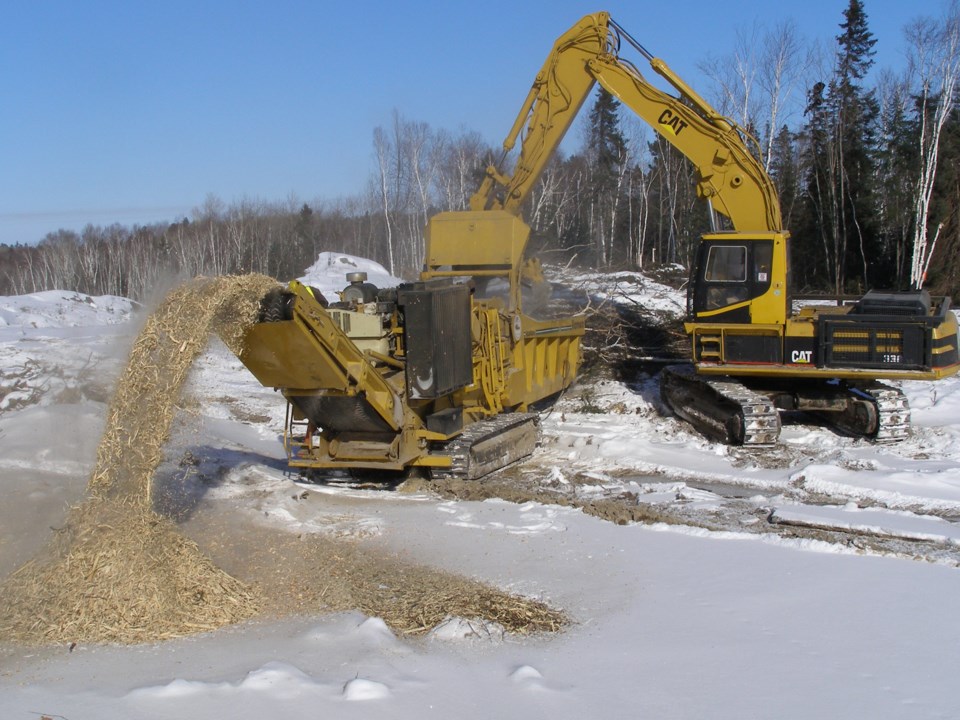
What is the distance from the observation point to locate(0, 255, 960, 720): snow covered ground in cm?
457

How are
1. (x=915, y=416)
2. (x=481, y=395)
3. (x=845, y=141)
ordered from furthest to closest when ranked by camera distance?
(x=845, y=141) → (x=915, y=416) → (x=481, y=395)

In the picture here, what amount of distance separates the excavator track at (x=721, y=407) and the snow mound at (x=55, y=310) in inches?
577

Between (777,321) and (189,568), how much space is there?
8.26 metres

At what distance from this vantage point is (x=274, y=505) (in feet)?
29.0

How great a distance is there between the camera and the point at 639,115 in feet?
41.6

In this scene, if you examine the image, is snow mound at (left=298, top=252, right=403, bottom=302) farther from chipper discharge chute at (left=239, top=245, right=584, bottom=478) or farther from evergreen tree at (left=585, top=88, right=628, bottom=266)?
chipper discharge chute at (left=239, top=245, right=584, bottom=478)

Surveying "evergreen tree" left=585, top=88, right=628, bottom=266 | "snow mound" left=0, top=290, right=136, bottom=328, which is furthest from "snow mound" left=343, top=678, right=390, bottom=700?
"evergreen tree" left=585, top=88, right=628, bottom=266

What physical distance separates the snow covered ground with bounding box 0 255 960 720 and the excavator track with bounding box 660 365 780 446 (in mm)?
292

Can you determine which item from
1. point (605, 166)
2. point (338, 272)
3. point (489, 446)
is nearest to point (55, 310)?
point (338, 272)

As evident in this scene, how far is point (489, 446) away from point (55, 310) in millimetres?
19912

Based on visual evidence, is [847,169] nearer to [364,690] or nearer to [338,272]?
[338,272]

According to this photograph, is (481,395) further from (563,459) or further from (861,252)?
(861,252)

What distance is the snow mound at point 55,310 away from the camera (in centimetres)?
2364

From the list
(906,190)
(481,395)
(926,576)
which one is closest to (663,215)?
(906,190)
